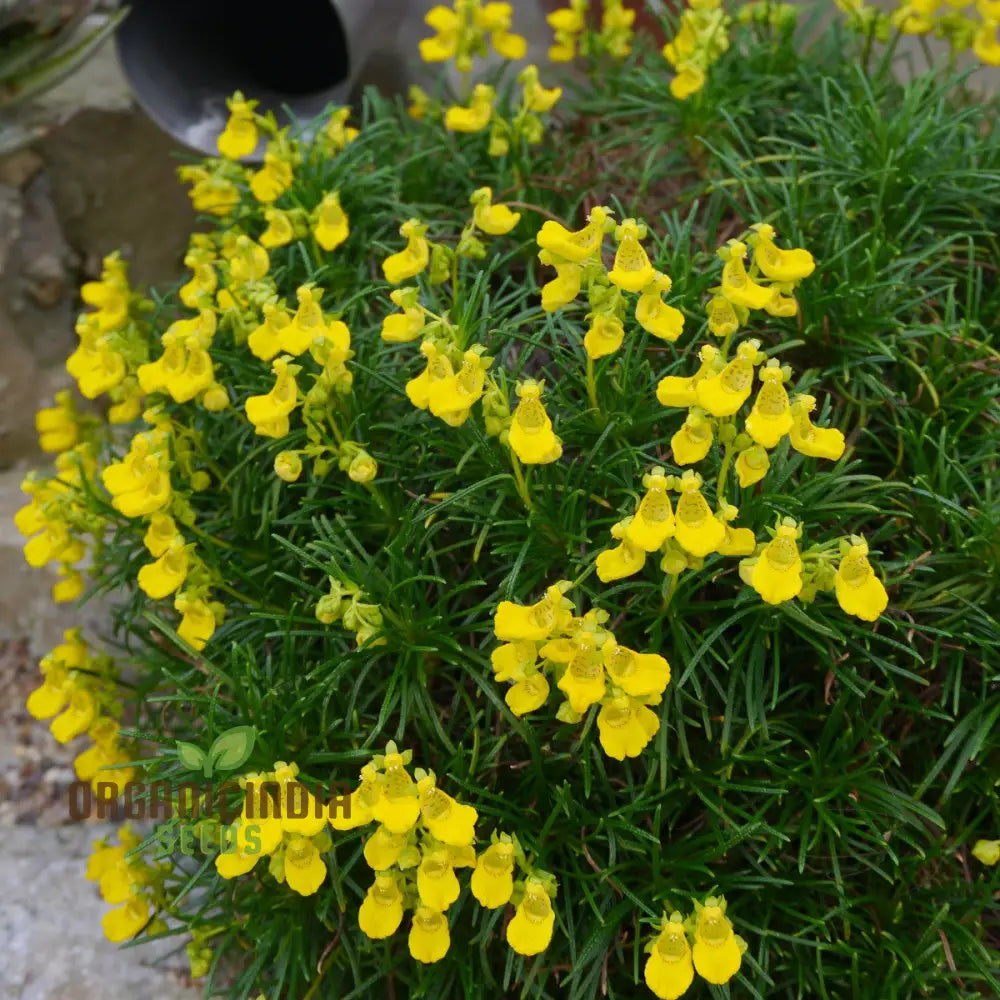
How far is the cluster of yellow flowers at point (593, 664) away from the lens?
997 millimetres

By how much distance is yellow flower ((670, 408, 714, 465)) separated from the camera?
3.41ft

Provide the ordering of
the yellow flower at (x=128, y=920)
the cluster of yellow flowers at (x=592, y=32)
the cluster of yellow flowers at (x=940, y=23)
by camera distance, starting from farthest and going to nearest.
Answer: the cluster of yellow flowers at (x=592, y=32) → the cluster of yellow flowers at (x=940, y=23) → the yellow flower at (x=128, y=920)

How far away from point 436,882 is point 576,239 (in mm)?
721

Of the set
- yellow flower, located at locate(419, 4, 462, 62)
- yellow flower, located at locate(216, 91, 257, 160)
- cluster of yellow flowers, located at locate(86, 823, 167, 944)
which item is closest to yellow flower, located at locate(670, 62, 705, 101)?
yellow flower, located at locate(419, 4, 462, 62)

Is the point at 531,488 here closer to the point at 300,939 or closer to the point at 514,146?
the point at 300,939

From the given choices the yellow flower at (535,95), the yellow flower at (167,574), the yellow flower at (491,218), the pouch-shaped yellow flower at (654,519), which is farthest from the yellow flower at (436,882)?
the yellow flower at (535,95)

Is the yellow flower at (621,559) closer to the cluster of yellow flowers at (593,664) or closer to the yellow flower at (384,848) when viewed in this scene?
the cluster of yellow flowers at (593,664)

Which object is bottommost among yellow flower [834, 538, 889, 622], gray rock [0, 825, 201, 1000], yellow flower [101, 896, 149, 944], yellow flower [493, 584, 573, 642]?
gray rock [0, 825, 201, 1000]

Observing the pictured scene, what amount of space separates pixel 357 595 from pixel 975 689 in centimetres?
84

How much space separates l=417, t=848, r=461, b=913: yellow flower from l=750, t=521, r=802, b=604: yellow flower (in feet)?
1.43

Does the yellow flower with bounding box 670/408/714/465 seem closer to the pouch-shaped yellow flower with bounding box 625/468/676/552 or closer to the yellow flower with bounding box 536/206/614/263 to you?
the pouch-shaped yellow flower with bounding box 625/468/676/552

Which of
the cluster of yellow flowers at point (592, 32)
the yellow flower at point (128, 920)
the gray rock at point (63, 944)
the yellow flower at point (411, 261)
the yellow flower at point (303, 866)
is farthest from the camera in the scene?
the cluster of yellow flowers at point (592, 32)

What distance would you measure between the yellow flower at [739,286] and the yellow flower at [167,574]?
75 centimetres

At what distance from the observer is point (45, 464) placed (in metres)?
2.39
